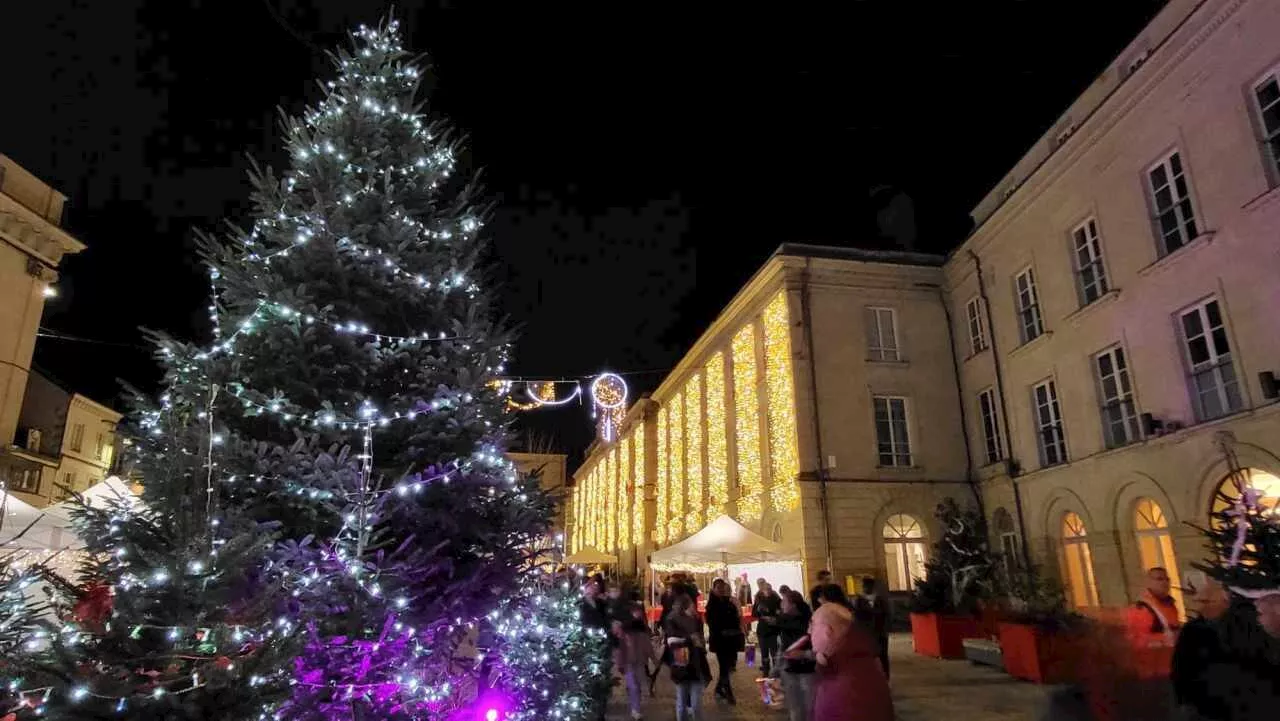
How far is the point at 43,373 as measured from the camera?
33812 millimetres

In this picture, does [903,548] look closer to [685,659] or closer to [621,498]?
[685,659]

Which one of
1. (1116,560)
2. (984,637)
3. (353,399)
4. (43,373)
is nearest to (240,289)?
(353,399)

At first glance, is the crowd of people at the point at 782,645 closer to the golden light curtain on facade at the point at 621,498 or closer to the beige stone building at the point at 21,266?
the beige stone building at the point at 21,266

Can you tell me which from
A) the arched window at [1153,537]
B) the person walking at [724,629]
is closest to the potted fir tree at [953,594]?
the arched window at [1153,537]

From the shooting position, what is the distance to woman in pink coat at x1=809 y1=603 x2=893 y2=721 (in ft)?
14.2

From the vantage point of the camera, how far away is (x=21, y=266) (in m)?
20.2

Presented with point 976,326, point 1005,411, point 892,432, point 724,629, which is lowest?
point 724,629

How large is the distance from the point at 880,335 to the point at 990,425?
409cm

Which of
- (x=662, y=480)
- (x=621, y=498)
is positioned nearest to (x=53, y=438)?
(x=662, y=480)

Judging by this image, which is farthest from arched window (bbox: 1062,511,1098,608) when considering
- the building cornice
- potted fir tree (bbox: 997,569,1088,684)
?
the building cornice

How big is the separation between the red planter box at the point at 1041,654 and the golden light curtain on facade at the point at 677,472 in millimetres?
21625

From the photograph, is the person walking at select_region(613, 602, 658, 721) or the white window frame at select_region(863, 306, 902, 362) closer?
the person walking at select_region(613, 602, 658, 721)

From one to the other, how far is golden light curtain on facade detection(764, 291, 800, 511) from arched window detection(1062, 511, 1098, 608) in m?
6.52

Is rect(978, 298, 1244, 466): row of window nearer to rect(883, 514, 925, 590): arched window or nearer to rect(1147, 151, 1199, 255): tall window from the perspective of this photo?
rect(1147, 151, 1199, 255): tall window
